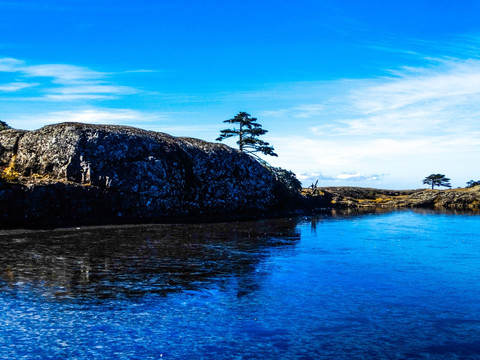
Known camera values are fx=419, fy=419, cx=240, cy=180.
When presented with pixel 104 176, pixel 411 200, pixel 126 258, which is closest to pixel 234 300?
pixel 126 258

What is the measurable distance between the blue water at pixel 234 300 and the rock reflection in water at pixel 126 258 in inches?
2.8

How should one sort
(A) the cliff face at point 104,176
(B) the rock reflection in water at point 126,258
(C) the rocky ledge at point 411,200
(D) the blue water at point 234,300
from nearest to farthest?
(D) the blue water at point 234,300, (B) the rock reflection in water at point 126,258, (A) the cliff face at point 104,176, (C) the rocky ledge at point 411,200

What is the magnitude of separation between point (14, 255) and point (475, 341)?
54.6ft

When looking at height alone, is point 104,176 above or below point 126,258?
above

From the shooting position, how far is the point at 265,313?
1048 centimetres

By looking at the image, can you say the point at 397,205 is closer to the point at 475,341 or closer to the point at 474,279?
the point at 474,279

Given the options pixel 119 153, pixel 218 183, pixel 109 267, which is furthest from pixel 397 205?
pixel 109 267

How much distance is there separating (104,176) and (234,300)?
75.3 ft

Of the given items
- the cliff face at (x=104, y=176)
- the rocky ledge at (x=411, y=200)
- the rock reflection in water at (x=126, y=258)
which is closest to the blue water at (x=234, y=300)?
the rock reflection in water at (x=126, y=258)

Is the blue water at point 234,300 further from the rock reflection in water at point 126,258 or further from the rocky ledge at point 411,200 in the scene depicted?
the rocky ledge at point 411,200

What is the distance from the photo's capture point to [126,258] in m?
17.5

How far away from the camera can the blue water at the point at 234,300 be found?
8.39 metres

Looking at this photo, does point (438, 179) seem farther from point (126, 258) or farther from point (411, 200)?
point (126, 258)

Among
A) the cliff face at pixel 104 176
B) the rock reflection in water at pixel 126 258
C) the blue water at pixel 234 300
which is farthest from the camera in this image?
the cliff face at pixel 104 176
